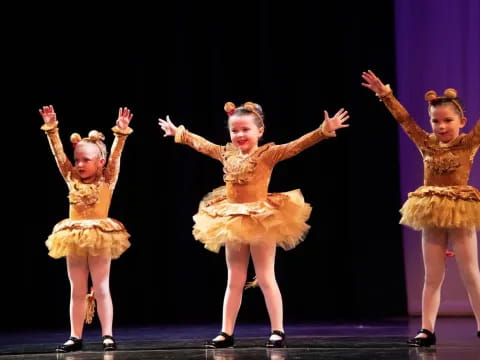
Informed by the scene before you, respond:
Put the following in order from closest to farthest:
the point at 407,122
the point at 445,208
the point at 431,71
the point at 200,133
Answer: the point at 445,208 → the point at 407,122 → the point at 431,71 → the point at 200,133

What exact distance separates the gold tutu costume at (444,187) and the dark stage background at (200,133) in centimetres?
166

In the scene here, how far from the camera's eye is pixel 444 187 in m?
4.15

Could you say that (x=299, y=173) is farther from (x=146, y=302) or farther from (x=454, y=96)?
(x=454, y=96)

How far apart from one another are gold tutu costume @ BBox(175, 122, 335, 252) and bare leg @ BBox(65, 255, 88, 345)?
2.19 ft

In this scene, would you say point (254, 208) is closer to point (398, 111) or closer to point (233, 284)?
point (233, 284)

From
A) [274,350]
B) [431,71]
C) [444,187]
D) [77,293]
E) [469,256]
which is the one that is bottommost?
[274,350]

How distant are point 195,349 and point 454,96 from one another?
1867mm

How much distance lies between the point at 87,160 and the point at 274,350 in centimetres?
147

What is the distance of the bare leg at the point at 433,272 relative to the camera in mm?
4105

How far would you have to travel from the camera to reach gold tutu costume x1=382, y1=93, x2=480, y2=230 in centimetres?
405

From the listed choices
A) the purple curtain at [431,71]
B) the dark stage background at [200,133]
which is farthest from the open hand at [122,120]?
the purple curtain at [431,71]

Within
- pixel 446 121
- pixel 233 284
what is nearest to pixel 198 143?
pixel 233 284

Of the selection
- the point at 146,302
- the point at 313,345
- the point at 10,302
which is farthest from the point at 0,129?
the point at 313,345

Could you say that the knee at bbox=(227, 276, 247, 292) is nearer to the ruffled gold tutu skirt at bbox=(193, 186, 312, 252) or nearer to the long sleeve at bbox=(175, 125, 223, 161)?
the ruffled gold tutu skirt at bbox=(193, 186, 312, 252)
